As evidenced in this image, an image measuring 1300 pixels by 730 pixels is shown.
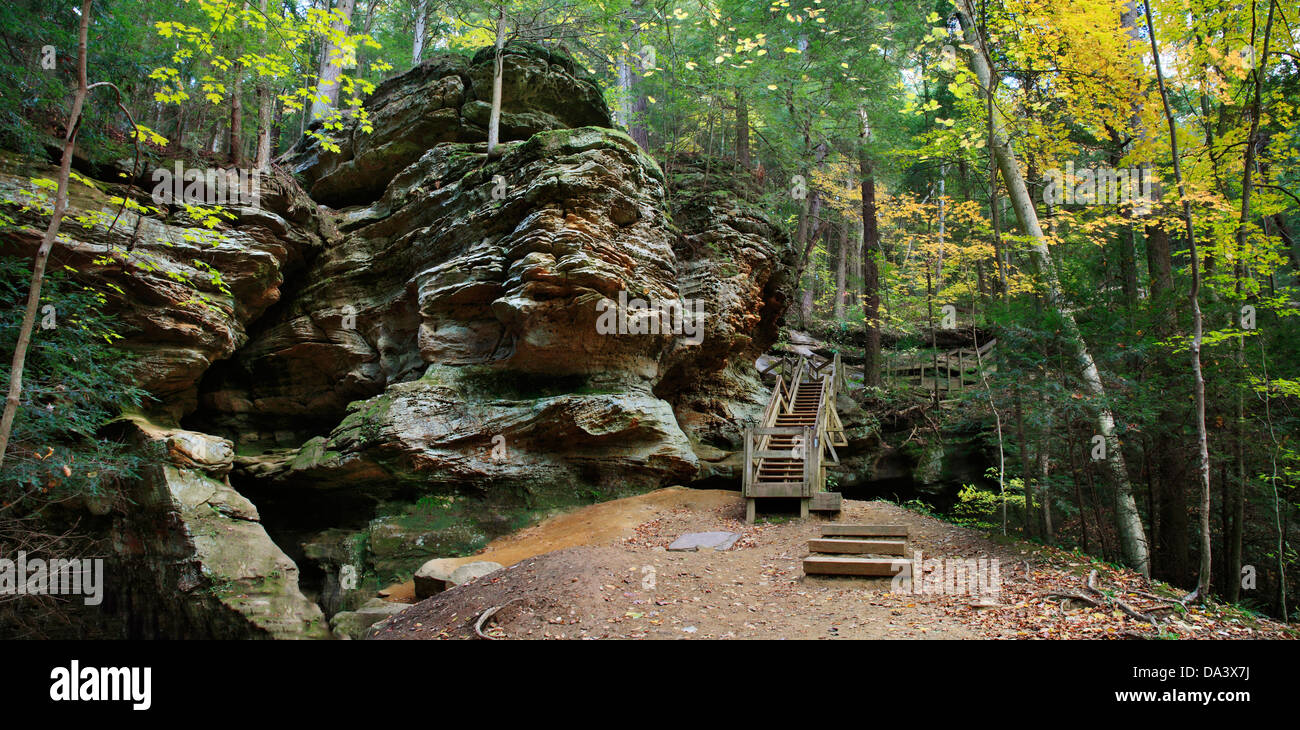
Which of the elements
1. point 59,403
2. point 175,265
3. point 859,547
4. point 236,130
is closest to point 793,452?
point 859,547

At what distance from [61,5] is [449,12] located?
1278cm

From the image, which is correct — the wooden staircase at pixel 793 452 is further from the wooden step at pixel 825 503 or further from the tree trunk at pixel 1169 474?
the tree trunk at pixel 1169 474

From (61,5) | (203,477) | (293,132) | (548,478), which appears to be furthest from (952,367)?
(293,132)

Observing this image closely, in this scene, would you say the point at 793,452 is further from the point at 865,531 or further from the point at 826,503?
the point at 865,531

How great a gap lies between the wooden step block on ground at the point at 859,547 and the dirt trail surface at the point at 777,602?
38 cm

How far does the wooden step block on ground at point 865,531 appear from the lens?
25.2ft

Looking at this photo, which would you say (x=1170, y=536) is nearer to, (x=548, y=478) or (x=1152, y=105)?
(x=1152, y=105)

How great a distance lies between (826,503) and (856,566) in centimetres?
332

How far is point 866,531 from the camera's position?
25.7 ft

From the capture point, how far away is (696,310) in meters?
14.1

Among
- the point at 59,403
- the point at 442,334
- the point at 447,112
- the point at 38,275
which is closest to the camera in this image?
the point at 38,275

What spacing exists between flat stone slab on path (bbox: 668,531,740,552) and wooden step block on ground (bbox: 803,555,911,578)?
1.83 metres

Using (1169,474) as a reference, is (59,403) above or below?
above

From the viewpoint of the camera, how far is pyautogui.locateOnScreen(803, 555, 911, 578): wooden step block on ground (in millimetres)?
6488
